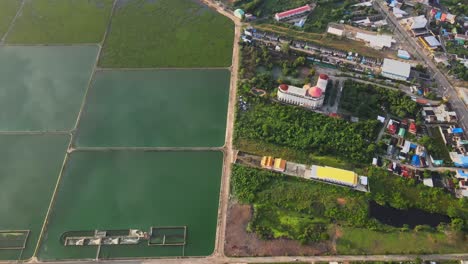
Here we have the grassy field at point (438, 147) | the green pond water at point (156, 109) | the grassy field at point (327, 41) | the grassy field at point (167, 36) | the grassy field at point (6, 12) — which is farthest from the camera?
the grassy field at point (6, 12)

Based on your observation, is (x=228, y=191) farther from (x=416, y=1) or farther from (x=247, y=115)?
(x=416, y=1)

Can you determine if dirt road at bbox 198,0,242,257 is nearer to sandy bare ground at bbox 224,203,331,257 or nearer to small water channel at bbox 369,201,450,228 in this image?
sandy bare ground at bbox 224,203,331,257

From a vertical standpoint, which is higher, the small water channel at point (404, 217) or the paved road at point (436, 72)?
the paved road at point (436, 72)

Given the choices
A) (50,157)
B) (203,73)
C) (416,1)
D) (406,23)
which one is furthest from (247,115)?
(416,1)

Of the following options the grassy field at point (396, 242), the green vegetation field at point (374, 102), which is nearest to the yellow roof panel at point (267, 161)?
the grassy field at point (396, 242)

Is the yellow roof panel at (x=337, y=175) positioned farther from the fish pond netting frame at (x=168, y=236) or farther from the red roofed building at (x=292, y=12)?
the red roofed building at (x=292, y=12)

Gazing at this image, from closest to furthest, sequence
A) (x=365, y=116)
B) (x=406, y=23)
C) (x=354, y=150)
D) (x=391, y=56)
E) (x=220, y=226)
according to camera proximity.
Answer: (x=220, y=226) → (x=354, y=150) → (x=365, y=116) → (x=391, y=56) → (x=406, y=23)
